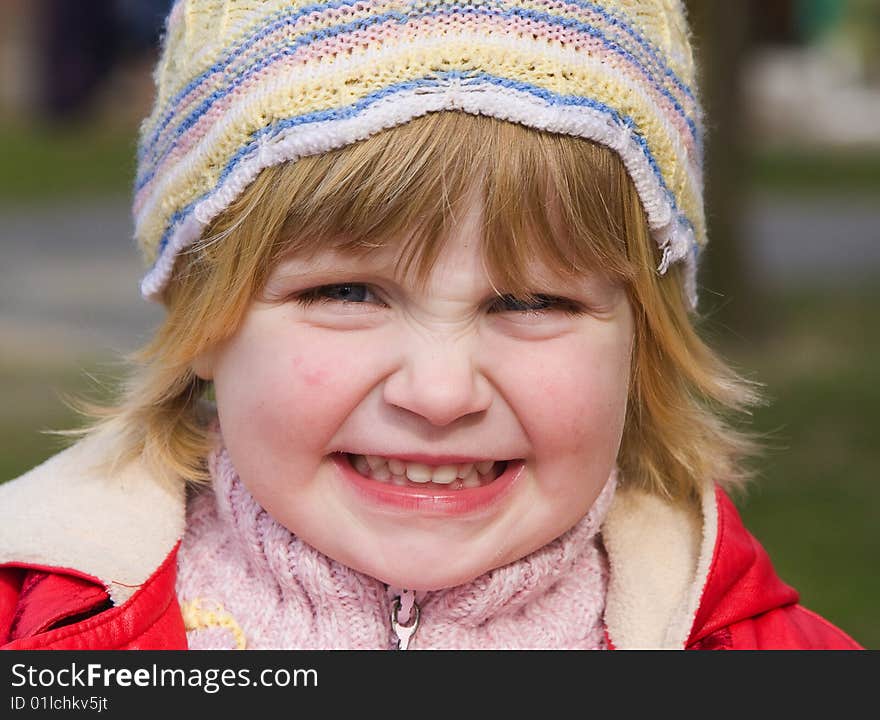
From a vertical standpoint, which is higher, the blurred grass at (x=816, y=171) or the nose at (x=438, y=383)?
the blurred grass at (x=816, y=171)

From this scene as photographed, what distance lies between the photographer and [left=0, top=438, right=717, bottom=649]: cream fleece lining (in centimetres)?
209

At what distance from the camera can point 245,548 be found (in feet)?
7.25

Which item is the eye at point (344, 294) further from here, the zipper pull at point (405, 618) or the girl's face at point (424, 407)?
the zipper pull at point (405, 618)

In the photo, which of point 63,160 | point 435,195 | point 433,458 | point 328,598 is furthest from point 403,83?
point 63,160

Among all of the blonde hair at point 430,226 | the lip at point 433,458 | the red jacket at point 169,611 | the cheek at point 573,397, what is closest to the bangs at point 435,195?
the blonde hair at point 430,226

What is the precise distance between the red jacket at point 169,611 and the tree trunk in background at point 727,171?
4560 millimetres

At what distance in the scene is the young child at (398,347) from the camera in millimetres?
1903

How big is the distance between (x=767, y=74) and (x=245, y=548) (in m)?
17.3

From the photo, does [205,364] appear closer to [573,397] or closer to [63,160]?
[573,397]

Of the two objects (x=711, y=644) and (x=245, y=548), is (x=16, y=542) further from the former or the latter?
(x=711, y=644)

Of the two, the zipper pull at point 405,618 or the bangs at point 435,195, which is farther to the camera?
the zipper pull at point 405,618

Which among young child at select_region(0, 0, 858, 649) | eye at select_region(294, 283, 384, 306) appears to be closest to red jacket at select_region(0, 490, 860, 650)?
young child at select_region(0, 0, 858, 649)

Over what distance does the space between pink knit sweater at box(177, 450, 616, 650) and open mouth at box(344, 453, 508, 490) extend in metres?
0.19

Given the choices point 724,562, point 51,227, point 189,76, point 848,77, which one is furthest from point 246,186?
point 848,77
